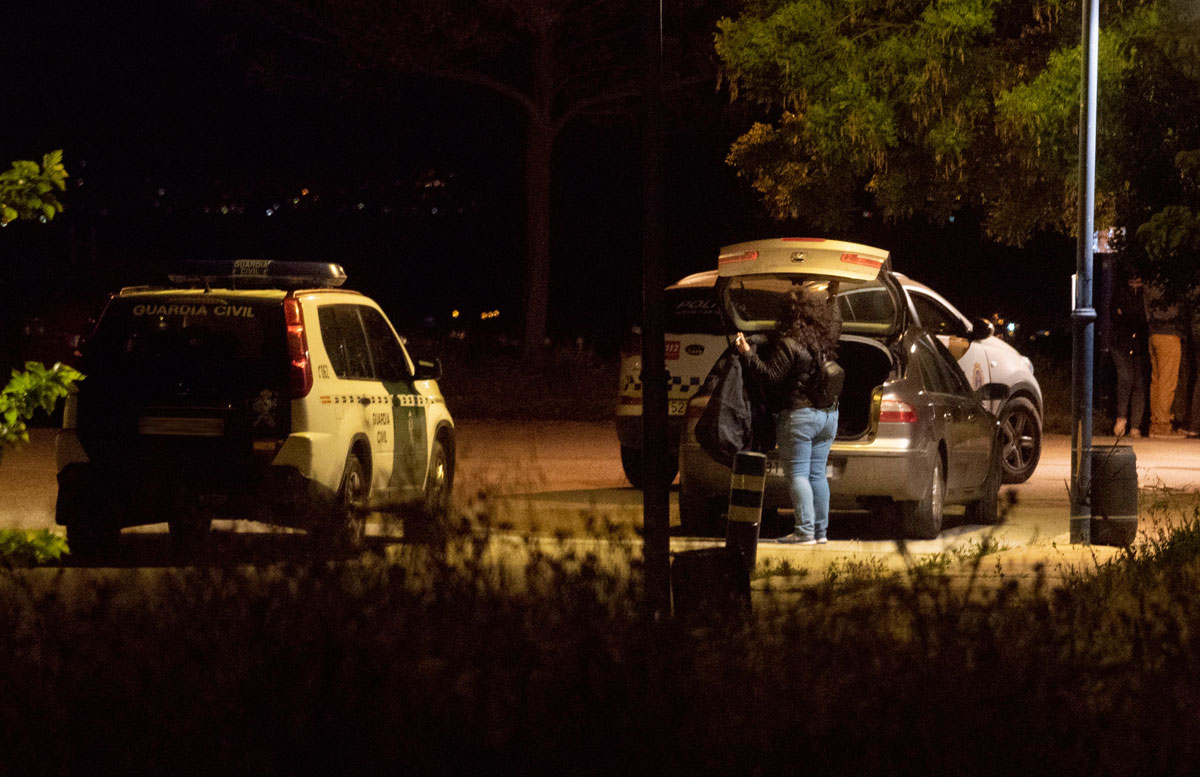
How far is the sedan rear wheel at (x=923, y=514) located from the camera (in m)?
12.2

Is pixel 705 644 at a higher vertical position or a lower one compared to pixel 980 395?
lower

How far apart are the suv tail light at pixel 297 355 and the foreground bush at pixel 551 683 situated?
3432 millimetres

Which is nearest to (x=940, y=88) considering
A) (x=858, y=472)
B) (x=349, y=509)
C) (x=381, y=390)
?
(x=858, y=472)

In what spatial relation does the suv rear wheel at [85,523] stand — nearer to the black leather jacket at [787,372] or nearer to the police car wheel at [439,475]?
the police car wheel at [439,475]

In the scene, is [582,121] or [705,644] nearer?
[705,644]

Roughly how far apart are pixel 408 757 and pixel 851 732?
4.47ft

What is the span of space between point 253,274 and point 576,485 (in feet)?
18.7

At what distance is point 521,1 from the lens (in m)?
32.5

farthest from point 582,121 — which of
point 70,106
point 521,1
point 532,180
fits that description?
point 70,106

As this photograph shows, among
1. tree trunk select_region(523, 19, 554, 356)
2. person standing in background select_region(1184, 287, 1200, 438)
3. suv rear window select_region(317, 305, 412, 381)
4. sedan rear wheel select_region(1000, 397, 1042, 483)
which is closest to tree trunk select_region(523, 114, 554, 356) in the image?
tree trunk select_region(523, 19, 554, 356)

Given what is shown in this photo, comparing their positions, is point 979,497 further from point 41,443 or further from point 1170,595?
point 41,443

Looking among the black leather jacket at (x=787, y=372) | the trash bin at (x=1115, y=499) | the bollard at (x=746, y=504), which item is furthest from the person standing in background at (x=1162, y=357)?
the bollard at (x=746, y=504)

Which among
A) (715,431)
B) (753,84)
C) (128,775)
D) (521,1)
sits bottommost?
(128,775)

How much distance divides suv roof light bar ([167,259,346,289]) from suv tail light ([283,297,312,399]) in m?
0.38
